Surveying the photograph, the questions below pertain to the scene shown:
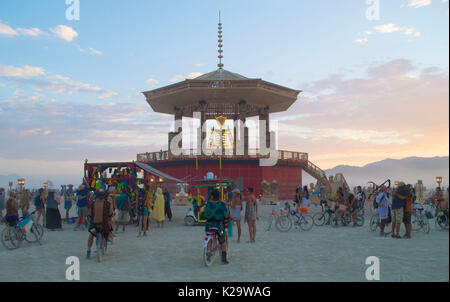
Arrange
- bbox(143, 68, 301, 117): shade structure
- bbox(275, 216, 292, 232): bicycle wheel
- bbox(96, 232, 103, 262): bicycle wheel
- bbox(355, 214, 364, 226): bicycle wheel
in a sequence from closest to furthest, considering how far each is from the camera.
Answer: bbox(96, 232, 103, 262): bicycle wheel → bbox(275, 216, 292, 232): bicycle wheel → bbox(355, 214, 364, 226): bicycle wheel → bbox(143, 68, 301, 117): shade structure

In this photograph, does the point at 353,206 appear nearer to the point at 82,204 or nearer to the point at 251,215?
the point at 251,215

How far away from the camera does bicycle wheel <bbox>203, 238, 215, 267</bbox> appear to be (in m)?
8.78

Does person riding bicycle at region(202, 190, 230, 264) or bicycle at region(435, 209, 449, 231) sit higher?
person riding bicycle at region(202, 190, 230, 264)

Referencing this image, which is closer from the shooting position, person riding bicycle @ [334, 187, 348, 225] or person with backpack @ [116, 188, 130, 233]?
person riding bicycle @ [334, 187, 348, 225]

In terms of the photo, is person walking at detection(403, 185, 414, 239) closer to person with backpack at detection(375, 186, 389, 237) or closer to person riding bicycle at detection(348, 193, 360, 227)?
person with backpack at detection(375, 186, 389, 237)

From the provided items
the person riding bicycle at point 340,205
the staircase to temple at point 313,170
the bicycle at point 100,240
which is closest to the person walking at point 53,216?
the bicycle at point 100,240

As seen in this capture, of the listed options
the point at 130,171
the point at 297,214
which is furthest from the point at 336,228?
the point at 130,171

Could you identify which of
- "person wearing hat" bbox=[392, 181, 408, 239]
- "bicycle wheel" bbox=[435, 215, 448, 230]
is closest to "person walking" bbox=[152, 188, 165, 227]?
"person wearing hat" bbox=[392, 181, 408, 239]

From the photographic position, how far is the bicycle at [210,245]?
8789mm

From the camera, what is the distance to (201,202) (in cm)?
1862

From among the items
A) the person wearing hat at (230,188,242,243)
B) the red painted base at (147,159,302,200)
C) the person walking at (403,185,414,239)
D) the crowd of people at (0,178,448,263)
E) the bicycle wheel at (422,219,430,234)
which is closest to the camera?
the crowd of people at (0,178,448,263)
